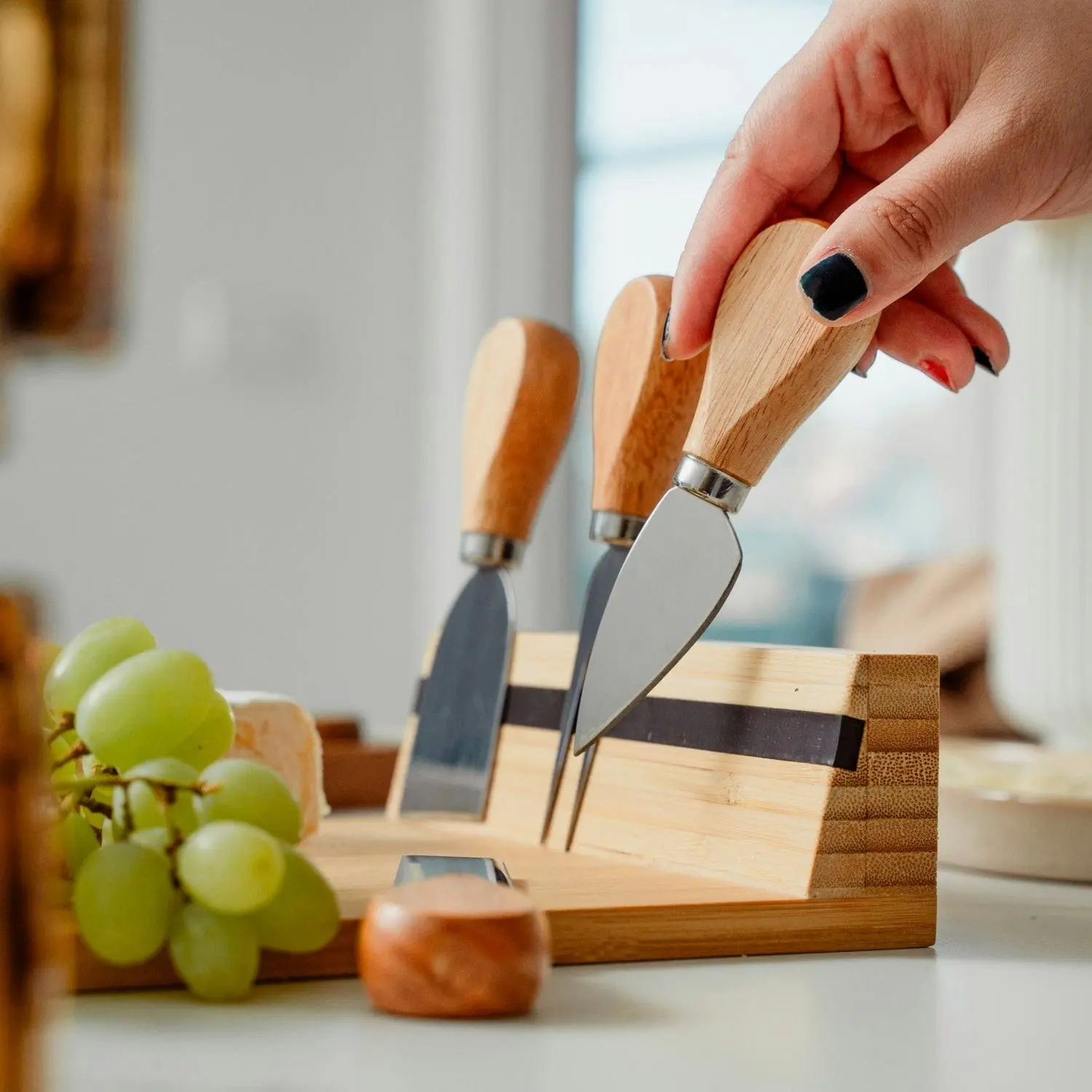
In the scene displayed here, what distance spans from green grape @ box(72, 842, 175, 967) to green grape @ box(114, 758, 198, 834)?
1.1 inches

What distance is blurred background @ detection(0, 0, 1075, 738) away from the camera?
2.35m

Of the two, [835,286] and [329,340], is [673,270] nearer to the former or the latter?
[329,340]

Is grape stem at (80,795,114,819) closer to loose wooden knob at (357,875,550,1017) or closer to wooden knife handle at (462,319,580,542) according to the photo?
loose wooden knob at (357,875,550,1017)

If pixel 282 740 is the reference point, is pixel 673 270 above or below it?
above

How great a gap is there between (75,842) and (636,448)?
343 mm

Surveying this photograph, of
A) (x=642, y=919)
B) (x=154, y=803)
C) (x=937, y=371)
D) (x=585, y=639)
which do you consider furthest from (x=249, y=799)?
(x=937, y=371)

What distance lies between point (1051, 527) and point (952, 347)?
60 centimetres

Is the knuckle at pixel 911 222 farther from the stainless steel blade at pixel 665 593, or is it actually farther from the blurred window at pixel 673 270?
the blurred window at pixel 673 270

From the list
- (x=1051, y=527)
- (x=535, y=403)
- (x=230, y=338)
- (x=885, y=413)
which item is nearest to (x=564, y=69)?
(x=230, y=338)

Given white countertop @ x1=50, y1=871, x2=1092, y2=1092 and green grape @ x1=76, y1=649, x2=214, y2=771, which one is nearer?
white countertop @ x1=50, y1=871, x2=1092, y2=1092

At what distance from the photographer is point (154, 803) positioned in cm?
46

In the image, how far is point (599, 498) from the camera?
700 mm

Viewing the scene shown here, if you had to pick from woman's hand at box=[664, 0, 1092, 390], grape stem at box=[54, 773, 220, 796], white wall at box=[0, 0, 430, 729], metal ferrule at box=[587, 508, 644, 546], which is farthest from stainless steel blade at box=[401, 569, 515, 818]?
white wall at box=[0, 0, 430, 729]

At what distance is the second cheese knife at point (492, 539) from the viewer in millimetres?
785
